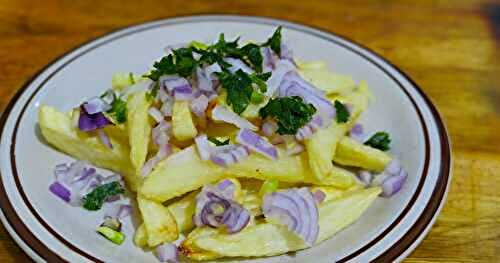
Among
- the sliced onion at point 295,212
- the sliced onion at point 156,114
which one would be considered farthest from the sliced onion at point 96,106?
the sliced onion at point 295,212

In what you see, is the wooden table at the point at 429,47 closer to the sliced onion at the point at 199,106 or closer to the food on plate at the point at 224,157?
the food on plate at the point at 224,157

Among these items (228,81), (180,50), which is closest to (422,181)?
(228,81)

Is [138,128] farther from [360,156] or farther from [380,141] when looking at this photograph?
[380,141]

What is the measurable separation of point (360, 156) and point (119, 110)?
2.33 ft

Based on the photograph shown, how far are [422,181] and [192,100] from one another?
0.68 m

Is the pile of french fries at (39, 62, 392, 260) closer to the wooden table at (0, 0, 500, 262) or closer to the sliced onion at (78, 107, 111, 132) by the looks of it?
the sliced onion at (78, 107, 111, 132)

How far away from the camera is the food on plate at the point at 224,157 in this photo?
5.63 ft

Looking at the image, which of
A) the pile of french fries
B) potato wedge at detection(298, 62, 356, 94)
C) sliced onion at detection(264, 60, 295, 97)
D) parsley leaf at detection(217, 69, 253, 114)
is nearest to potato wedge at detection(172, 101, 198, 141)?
the pile of french fries

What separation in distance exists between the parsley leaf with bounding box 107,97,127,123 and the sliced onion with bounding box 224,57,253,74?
1.07 feet

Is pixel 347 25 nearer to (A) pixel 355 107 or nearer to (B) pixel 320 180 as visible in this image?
(A) pixel 355 107

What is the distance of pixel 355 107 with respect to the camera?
2.07m

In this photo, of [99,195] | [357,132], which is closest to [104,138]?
[99,195]

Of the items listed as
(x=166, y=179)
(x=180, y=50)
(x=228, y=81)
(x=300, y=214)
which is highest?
(x=180, y=50)

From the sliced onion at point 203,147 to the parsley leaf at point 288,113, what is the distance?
17 centimetres
